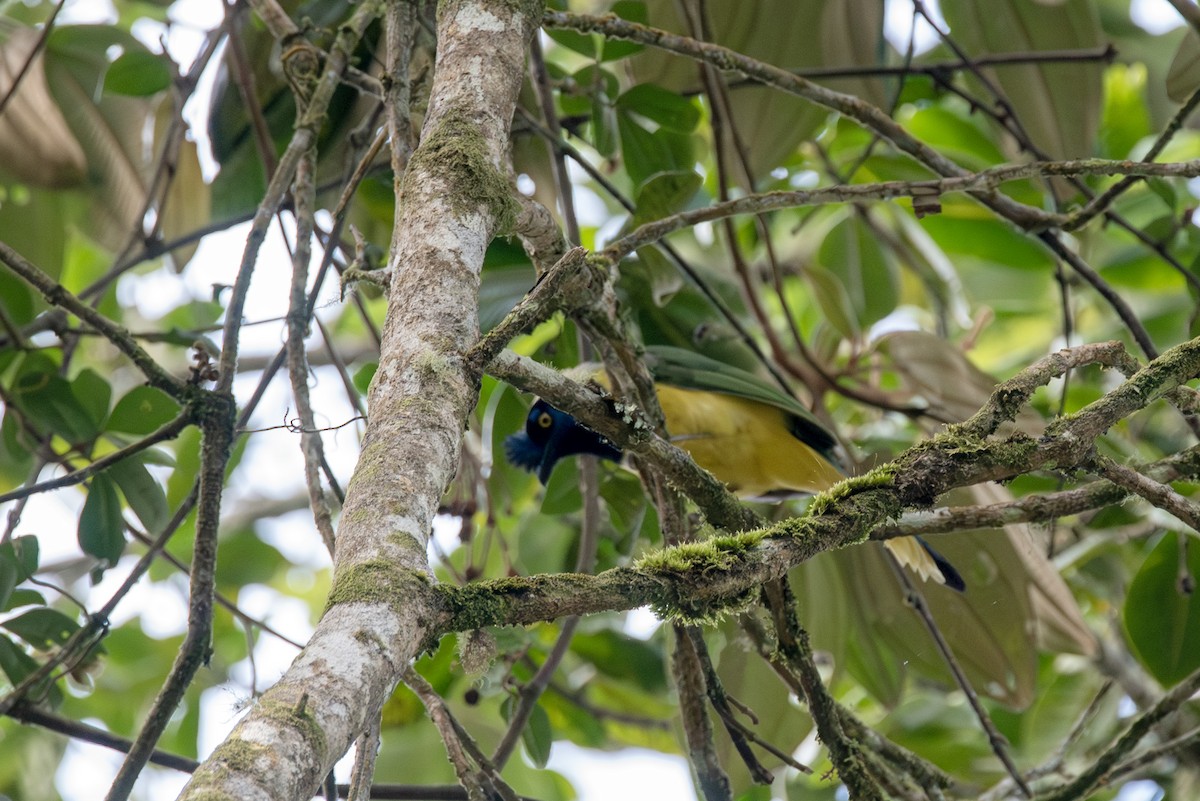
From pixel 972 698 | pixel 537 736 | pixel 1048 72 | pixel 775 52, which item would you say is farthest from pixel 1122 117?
pixel 537 736

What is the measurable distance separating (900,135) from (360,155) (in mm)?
1453

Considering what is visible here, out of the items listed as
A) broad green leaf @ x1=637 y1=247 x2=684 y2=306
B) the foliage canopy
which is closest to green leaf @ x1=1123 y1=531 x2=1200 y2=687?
the foliage canopy

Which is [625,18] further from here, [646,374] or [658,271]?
[646,374]

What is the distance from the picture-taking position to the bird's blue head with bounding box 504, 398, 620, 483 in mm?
3746

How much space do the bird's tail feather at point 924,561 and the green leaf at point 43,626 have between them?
2.06 metres

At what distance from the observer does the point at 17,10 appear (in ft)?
15.0

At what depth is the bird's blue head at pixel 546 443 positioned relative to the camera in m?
3.75

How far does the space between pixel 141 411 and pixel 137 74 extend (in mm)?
1012

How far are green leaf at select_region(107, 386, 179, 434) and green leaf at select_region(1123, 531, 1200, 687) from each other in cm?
267

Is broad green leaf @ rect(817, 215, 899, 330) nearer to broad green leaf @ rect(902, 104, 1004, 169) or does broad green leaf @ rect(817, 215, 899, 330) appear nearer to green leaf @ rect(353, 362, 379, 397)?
broad green leaf @ rect(902, 104, 1004, 169)

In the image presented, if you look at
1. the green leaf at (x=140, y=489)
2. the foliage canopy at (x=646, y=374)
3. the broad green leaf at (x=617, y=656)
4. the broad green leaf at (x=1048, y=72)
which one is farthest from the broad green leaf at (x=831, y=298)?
the green leaf at (x=140, y=489)

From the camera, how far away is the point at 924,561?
10.2 feet

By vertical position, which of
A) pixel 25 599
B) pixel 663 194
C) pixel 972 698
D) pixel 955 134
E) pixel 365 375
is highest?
pixel 955 134

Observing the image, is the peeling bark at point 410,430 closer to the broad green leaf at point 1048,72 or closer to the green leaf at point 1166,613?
the broad green leaf at point 1048,72
